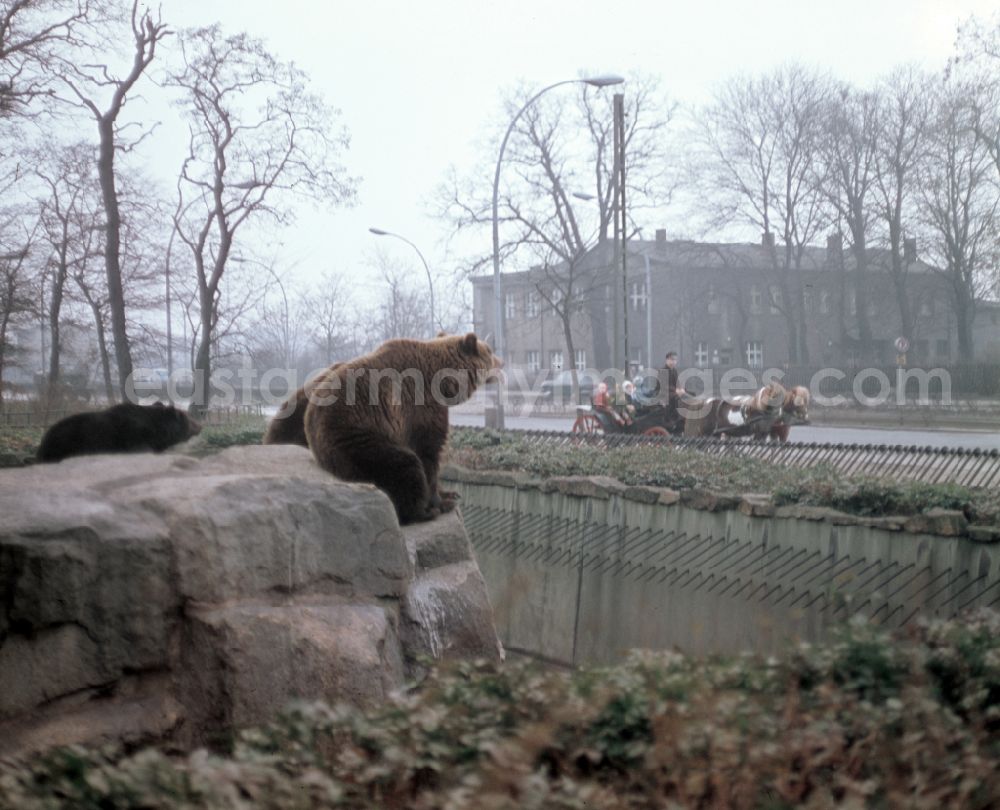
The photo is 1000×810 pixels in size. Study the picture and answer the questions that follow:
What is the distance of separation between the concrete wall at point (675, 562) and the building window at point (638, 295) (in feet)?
18.1

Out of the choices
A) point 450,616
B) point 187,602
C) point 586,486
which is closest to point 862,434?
point 586,486

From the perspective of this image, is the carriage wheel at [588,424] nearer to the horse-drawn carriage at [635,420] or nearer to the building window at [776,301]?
the horse-drawn carriage at [635,420]

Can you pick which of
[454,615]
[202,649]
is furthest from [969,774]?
[454,615]

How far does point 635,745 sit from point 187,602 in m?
2.36

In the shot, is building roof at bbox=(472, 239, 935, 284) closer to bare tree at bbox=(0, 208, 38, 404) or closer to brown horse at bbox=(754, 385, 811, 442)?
brown horse at bbox=(754, 385, 811, 442)

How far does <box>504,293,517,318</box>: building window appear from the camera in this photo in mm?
10992

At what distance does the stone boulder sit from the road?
18.4 ft

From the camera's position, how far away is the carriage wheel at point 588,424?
14570 millimetres

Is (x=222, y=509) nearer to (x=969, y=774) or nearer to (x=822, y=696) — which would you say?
(x=822, y=696)

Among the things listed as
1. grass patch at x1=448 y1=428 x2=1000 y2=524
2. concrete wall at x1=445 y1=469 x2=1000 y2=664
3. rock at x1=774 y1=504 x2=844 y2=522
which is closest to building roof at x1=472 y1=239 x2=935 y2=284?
grass patch at x1=448 y1=428 x2=1000 y2=524

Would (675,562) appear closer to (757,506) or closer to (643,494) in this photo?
(643,494)

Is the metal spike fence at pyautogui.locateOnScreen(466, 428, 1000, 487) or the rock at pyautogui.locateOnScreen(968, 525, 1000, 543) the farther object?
the metal spike fence at pyautogui.locateOnScreen(466, 428, 1000, 487)

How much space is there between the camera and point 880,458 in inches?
336

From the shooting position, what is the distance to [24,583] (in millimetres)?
3744
